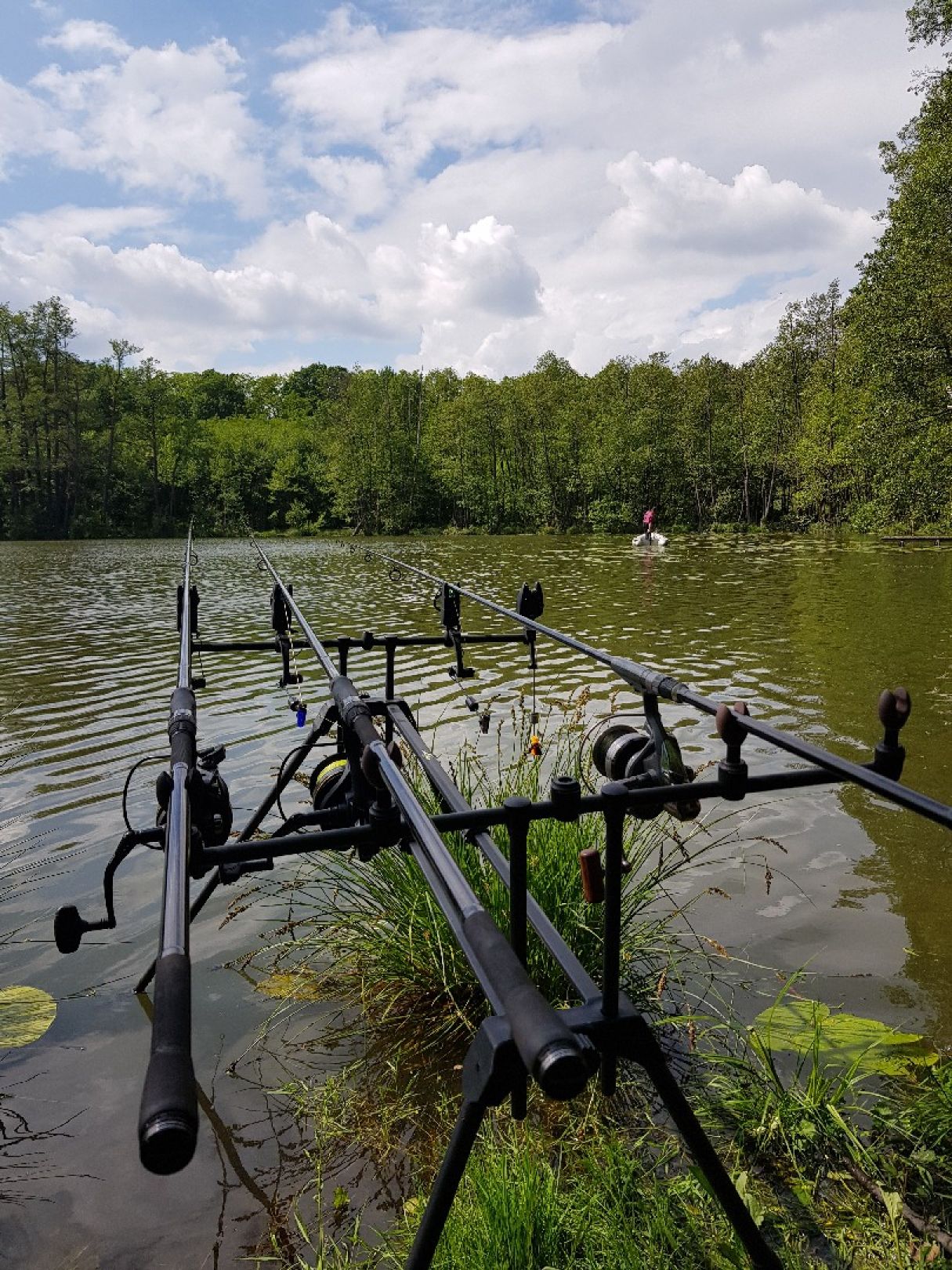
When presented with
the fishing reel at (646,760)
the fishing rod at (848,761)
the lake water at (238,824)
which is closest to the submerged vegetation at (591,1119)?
the lake water at (238,824)

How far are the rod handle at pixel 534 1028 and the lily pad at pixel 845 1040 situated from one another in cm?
248

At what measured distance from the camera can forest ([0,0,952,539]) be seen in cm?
5488

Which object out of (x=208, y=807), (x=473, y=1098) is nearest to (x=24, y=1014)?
(x=208, y=807)

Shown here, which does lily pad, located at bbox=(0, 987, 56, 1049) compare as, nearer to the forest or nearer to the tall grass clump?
the tall grass clump

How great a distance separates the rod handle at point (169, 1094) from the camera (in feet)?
2.81

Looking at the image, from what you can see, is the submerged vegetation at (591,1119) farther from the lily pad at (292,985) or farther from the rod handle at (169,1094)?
the rod handle at (169,1094)

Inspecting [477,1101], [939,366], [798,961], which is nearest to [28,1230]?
[477,1101]

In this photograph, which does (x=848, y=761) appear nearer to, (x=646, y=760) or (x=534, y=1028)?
(x=646, y=760)

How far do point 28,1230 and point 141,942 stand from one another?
1.91 metres

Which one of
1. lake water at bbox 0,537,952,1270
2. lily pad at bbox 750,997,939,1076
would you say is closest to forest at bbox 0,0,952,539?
lake water at bbox 0,537,952,1270

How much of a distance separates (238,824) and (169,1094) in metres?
5.40

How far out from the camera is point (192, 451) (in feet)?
248

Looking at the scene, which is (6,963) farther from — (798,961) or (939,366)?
(939,366)

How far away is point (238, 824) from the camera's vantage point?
6.07 metres
